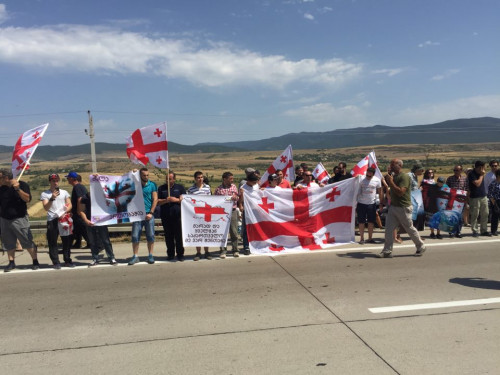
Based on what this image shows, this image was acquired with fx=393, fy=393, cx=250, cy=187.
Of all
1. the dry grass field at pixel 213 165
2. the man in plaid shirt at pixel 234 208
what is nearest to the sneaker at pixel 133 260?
the man in plaid shirt at pixel 234 208

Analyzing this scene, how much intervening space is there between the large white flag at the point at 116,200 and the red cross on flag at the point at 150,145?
1.32 feet

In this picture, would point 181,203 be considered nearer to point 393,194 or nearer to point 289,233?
point 289,233

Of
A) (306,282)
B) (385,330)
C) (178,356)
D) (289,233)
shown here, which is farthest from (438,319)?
(289,233)

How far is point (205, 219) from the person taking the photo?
843 centimetres

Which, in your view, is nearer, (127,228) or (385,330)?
(385,330)

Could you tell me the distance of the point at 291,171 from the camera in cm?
1222

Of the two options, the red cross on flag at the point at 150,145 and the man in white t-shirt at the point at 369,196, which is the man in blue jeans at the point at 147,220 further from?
the man in white t-shirt at the point at 369,196

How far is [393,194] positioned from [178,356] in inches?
220

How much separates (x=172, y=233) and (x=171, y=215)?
40 centimetres

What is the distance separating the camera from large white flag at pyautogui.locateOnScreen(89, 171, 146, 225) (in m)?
8.06

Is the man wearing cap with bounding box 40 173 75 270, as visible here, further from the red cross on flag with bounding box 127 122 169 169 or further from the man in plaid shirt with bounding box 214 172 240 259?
the man in plaid shirt with bounding box 214 172 240 259

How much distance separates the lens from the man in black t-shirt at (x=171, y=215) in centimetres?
820

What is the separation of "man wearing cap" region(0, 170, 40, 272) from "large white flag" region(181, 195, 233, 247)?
9.86 ft

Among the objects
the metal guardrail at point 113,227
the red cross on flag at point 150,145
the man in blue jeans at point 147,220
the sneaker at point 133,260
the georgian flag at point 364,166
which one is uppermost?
the red cross on flag at point 150,145
